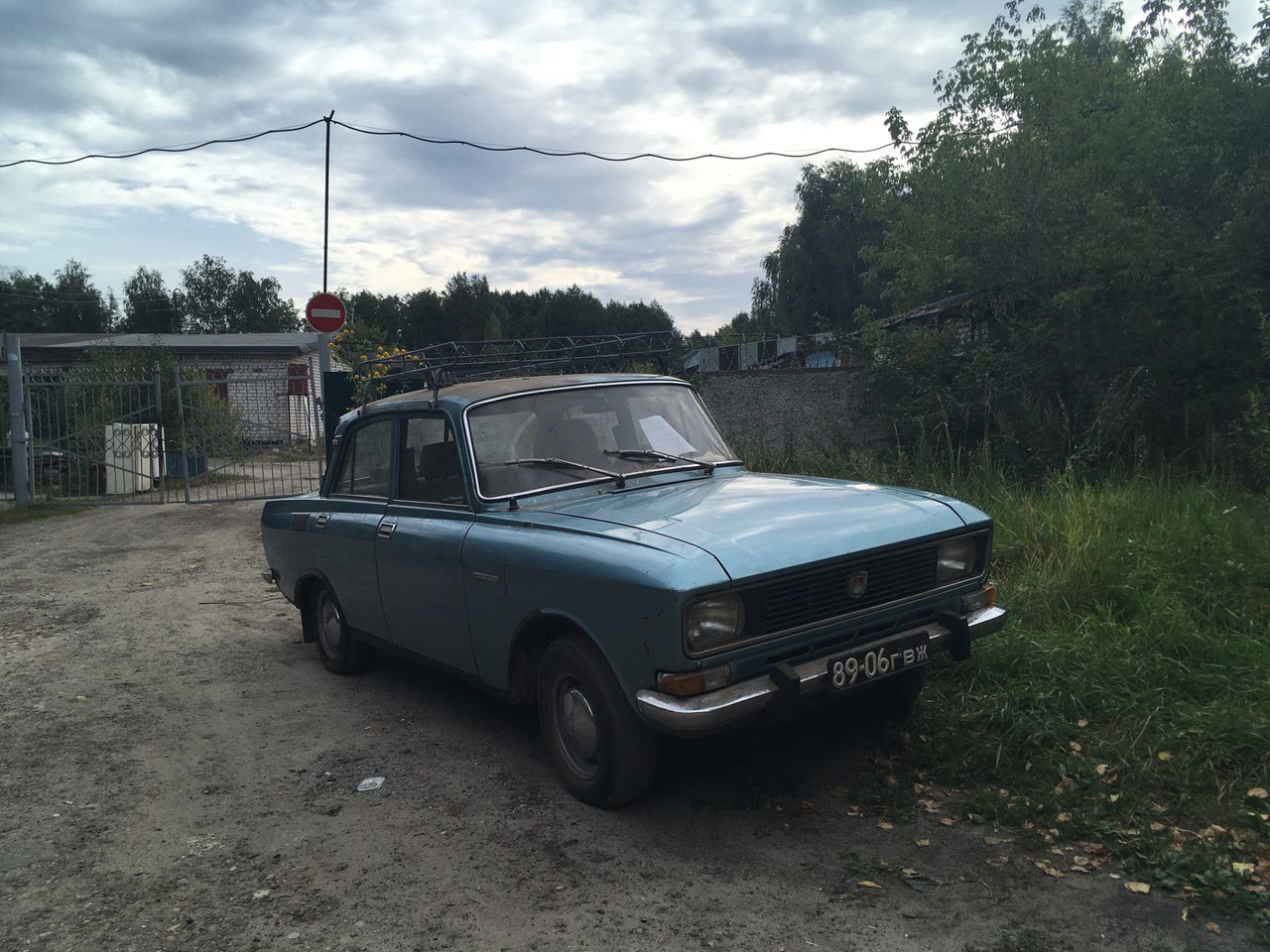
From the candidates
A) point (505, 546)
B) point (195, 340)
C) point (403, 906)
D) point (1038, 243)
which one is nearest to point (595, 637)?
point (505, 546)

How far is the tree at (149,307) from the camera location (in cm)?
8488

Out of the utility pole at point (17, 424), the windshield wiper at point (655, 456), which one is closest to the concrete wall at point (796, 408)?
the windshield wiper at point (655, 456)

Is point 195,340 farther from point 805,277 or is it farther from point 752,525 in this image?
point 752,525

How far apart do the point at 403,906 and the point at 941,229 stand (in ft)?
35.6

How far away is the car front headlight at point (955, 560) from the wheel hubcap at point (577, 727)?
5.08 ft

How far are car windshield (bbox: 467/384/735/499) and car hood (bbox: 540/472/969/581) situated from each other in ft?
0.70

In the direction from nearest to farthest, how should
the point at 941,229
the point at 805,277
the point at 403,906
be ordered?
the point at 403,906 < the point at 941,229 < the point at 805,277

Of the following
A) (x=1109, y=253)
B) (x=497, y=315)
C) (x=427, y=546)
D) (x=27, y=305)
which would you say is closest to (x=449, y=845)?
(x=427, y=546)

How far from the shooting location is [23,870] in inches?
136

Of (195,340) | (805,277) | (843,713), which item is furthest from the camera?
(805,277)

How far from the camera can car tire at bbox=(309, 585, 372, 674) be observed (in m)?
5.64

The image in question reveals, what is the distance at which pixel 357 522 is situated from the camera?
17.0 feet

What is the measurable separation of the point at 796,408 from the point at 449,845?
9.20 m

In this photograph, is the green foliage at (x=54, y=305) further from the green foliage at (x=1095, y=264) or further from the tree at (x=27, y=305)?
the green foliage at (x=1095, y=264)
